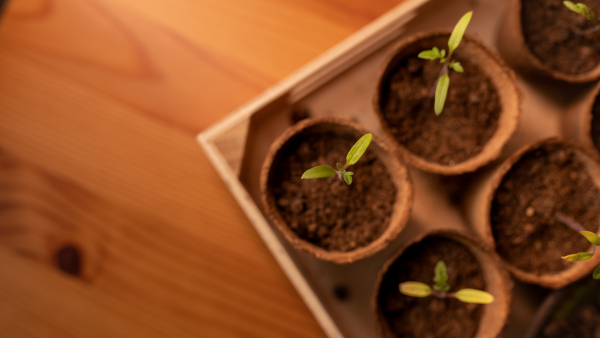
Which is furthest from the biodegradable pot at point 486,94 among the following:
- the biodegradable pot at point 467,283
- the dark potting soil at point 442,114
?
the biodegradable pot at point 467,283

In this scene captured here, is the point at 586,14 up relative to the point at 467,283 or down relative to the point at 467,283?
up

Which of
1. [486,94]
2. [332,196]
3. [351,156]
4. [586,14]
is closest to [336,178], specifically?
[332,196]

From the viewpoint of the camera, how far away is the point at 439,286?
708mm

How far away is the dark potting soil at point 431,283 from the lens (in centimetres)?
79

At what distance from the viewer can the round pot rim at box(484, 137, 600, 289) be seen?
0.73 meters

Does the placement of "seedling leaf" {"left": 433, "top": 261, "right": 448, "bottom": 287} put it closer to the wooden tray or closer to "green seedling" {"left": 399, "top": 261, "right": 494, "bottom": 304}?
"green seedling" {"left": 399, "top": 261, "right": 494, "bottom": 304}

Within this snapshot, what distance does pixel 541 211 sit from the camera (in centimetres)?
81

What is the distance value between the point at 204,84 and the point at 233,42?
13 cm

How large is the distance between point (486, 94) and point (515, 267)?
39 cm

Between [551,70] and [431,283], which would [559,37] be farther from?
[431,283]

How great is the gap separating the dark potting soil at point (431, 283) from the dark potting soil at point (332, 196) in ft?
0.38

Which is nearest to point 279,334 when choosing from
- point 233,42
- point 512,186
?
point 512,186

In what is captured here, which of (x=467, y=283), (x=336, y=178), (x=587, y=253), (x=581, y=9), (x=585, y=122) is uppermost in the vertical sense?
(x=581, y=9)

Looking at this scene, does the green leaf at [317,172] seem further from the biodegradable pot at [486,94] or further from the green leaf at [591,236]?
the green leaf at [591,236]
